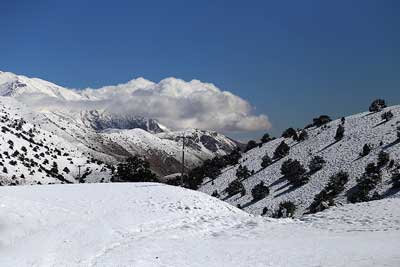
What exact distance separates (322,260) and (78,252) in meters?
12.7

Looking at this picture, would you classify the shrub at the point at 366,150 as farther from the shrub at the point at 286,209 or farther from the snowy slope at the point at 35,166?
the snowy slope at the point at 35,166

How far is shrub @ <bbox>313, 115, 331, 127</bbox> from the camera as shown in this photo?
11378 cm

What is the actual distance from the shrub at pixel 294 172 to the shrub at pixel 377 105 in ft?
109

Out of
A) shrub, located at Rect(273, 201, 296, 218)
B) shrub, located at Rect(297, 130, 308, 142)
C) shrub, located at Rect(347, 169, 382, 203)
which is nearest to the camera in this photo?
shrub, located at Rect(347, 169, 382, 203)

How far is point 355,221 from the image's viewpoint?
28.6m

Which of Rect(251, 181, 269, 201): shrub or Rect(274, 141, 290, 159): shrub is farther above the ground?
Rect(274, 141, 290, 159): shrub

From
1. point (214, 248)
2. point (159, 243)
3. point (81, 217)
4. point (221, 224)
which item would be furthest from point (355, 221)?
point (81, 217)

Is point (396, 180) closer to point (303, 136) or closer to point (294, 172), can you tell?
point (294, 172)

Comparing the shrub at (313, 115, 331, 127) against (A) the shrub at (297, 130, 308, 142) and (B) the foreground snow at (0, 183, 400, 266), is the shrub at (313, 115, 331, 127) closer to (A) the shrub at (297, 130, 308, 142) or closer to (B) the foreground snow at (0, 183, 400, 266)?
(A) the shrub at (297, 130, 308, 142)

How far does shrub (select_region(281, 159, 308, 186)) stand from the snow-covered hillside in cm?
113

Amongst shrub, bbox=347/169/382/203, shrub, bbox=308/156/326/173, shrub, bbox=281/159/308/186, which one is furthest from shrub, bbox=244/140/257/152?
shrub, bbox=347/169/382/203

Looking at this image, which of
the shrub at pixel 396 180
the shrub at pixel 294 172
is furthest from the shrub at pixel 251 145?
the shrub at pixel 396 180

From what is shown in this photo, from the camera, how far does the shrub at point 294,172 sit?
253ft

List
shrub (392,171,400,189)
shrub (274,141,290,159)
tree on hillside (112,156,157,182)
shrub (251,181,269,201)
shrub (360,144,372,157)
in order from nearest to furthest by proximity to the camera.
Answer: shrub (392,171,400,189), shrub (251,181,269,201), shrub (360,144,372,157), tree on hillside (112,156,157,182), shrub (274,141,290,159)
